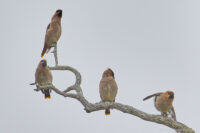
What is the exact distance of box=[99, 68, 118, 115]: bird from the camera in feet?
40.5

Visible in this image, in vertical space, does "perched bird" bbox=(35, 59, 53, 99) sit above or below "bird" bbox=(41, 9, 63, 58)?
below

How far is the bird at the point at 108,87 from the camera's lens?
40.5 feet

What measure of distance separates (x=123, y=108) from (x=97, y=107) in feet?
2.11

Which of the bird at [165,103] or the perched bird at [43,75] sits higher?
the perched bird at [43,75]

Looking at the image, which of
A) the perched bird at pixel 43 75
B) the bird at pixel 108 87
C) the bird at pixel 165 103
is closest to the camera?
the bird at pixel 165 103

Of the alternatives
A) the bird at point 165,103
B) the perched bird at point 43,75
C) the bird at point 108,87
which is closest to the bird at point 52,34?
the perched bird at point 43,75

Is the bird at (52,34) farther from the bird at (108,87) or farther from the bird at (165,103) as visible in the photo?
the bird at (165,103)

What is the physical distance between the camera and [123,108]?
11023mm

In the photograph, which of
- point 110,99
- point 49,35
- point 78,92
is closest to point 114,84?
point 110,99

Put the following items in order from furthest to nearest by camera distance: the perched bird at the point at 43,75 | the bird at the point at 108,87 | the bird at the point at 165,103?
1. the perched bird at the point at 43,75
2. the bird at the point at 108,87
3. the bird at the point at 165,103

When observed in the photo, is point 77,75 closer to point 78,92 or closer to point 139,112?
point 78,92

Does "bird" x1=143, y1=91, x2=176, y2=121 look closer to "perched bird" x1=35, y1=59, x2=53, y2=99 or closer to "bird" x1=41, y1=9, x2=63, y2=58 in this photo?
"perched bird" x1=35, y1=59, x2=53, y2=99

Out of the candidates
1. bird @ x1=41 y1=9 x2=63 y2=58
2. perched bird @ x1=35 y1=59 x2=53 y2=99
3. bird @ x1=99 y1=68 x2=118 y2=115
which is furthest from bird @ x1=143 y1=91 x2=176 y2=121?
bird @ x1=41 y1=9 x2=63 y2=58

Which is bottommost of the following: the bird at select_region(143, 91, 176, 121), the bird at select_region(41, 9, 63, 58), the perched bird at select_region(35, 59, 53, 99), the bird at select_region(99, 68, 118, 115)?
the bird at select_region(143, 91, 176, 121)
